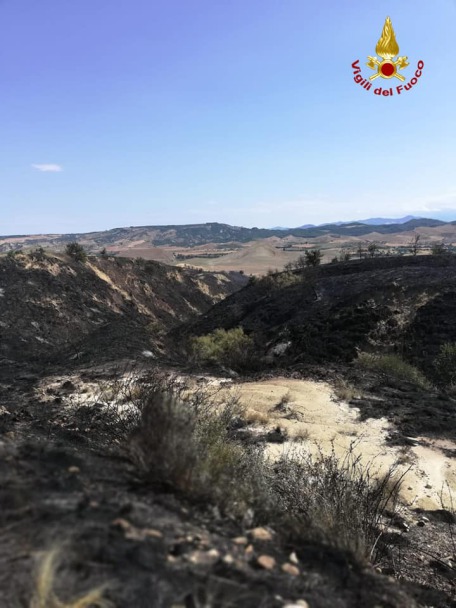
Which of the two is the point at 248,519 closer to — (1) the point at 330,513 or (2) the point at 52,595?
(1) the point at 330,513

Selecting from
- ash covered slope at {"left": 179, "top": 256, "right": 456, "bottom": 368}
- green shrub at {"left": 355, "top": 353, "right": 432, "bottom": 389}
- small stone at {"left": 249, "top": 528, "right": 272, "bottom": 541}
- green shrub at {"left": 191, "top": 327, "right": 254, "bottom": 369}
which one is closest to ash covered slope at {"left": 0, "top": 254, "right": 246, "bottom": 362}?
green shrub at {"left": 191, "top": 327, "right": 254, "bottom": 369}

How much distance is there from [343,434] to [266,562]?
25.1ft

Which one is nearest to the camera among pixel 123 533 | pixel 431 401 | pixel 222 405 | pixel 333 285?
pixel 123 533

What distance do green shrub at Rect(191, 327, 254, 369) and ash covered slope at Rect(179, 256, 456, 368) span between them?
1122 millimetres

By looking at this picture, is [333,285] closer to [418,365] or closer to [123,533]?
[418,365]

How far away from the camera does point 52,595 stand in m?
2.06

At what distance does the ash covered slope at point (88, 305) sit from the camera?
2062cm

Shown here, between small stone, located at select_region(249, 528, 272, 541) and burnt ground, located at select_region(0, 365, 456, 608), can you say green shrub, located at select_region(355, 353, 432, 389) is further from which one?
small stone, located at select_region(249, 528, 272, 541)

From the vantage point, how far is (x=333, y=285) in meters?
30.2

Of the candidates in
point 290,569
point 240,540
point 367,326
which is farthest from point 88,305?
point 290,569

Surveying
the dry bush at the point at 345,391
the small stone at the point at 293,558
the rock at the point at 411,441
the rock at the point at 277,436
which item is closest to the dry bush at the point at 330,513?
the small stone at the point at 293,558

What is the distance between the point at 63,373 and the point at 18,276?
2809 centimetres

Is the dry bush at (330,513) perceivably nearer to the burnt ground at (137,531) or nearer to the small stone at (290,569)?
the burnt ground at (137,531)

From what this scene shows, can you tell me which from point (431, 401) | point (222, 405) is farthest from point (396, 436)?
point (222, 405)
